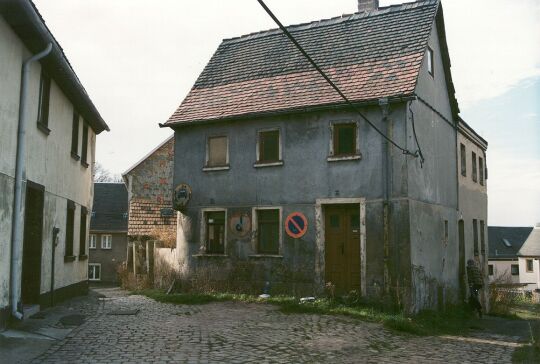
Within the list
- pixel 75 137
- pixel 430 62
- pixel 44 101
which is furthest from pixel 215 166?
pixel 430 62

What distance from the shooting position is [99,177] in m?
64.9

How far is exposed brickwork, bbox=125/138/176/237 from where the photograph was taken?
28.5 meters

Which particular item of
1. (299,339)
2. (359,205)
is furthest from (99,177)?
(299,339)

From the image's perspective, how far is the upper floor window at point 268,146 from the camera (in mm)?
17312

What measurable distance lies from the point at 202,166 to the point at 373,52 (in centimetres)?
660

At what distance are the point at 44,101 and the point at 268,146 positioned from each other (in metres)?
6.98

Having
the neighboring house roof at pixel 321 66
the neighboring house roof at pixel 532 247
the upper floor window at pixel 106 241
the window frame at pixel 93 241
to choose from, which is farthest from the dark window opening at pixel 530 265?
the neighboring house roof at pixel 321 66

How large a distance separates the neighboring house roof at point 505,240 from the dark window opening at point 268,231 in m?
60.0

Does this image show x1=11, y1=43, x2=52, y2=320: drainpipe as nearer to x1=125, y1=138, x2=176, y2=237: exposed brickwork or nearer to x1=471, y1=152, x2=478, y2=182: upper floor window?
x1=125, y1=138, x2=176, y2=237: exposed brickwork

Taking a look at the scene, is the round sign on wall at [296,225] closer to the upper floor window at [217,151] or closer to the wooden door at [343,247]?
the wooden door at [343,247]

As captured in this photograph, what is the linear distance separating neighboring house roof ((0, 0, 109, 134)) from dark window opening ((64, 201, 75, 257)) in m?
2.94

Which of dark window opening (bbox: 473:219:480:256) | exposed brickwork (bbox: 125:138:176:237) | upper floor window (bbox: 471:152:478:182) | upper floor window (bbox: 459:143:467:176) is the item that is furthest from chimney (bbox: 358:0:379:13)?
exposed brickwork (bbox: 125:138:176:237)

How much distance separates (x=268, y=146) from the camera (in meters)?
17.5

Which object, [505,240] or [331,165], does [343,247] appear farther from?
[505,240]
